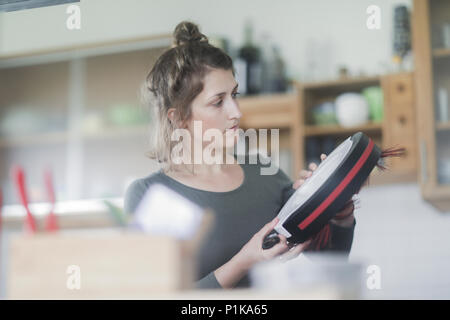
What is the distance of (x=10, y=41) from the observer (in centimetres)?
150

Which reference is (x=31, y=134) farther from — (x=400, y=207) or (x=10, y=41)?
(x=400, y=207)

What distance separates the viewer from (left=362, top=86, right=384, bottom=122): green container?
53.1 inches

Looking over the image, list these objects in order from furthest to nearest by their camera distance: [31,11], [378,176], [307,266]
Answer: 1. [378,176]
2. [31,11]
3. [307,266]

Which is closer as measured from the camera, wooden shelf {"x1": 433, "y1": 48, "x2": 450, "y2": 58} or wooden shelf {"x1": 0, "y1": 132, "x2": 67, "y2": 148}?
wooden shelf {"x1": 433, "y1": 48, "x2": 450, "y2": 58}

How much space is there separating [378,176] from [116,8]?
0.71 meters

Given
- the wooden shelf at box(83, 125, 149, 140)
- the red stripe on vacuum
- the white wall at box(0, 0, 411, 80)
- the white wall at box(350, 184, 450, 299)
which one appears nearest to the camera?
the red stripe on vacuum

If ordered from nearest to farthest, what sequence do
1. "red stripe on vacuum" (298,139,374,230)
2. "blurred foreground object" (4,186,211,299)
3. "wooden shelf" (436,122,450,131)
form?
1. "blurred foreground object" (4,186,211,299)
2. "red stripe on vacuum" (298,139,374,230)
3. "wooden shelf" (436,122,450,131)

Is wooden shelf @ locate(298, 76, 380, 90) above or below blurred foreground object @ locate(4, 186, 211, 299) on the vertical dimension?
above

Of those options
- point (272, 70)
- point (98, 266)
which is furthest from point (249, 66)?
point (98, 266)

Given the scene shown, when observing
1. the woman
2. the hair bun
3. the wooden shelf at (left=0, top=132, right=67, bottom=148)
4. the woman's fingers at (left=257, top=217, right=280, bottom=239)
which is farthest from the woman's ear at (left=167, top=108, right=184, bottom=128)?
the wooden shelf at (left=0, top=132, right=67, bottom=148)

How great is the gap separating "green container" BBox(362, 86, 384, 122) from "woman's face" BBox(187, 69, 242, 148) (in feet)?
1.94

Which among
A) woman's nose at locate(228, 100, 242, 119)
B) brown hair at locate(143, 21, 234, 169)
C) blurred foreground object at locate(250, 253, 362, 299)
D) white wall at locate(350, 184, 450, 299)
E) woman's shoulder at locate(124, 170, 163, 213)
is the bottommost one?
white wall at locate(350, 184, 450, 299)

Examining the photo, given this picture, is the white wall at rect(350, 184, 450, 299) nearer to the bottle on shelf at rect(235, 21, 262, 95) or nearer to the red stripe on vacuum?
the bottle on shelf at rect(235, 21, 262, 95)
